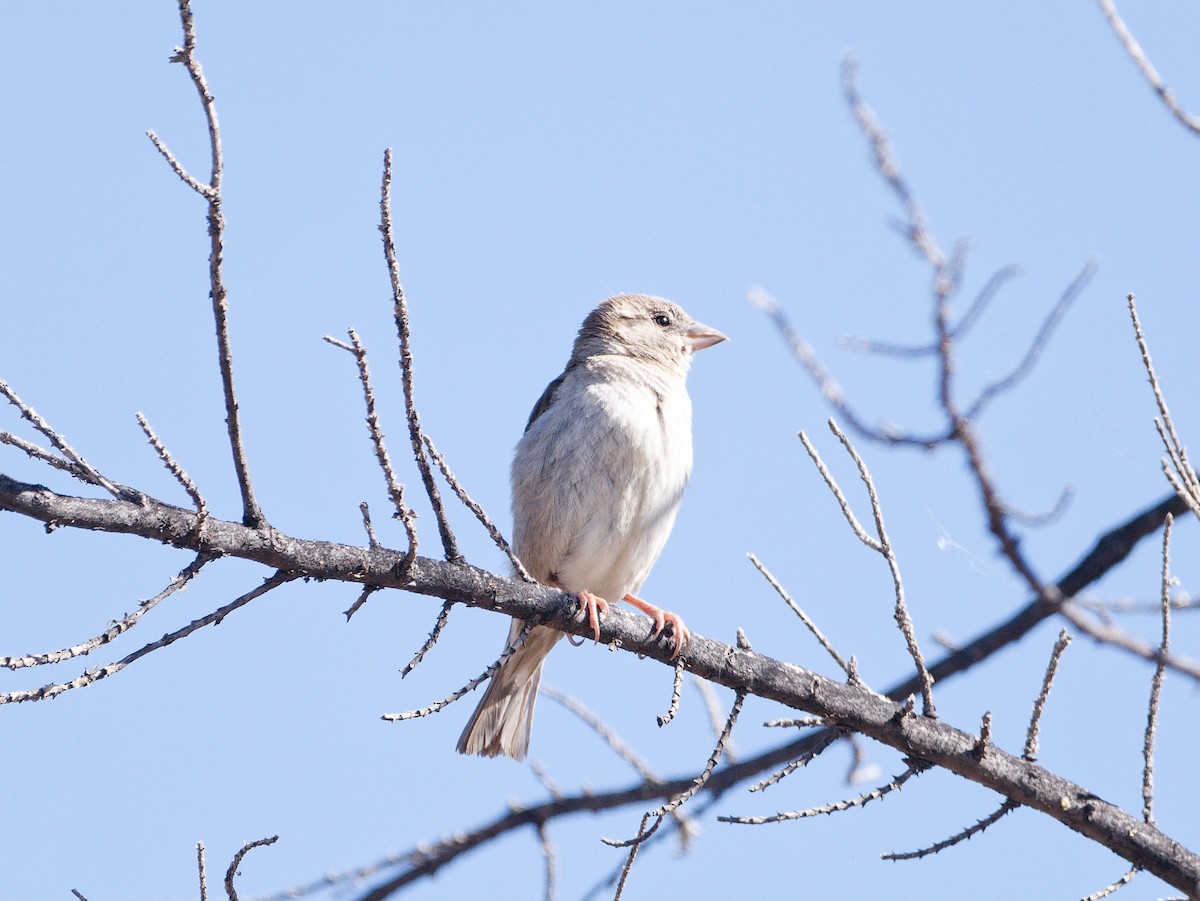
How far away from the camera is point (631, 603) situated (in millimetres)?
5848

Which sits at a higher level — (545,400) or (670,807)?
(545,400)

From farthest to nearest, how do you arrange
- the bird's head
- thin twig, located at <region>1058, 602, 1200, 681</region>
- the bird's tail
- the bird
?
the bird's head, the bird's tail, the bird, thin twig, located at <region>1058, 602, 1200, 681</region>

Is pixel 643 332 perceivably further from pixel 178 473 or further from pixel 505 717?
pixel 178 473

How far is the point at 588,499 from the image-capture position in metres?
5.63

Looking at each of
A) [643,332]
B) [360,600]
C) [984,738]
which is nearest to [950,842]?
[984,738]

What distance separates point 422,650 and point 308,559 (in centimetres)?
37

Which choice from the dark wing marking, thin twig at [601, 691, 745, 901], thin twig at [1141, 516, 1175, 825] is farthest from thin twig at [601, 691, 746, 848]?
the dark wing marking

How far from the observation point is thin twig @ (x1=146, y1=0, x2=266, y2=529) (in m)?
2.51

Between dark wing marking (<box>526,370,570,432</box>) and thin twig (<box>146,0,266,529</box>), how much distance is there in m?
3.36

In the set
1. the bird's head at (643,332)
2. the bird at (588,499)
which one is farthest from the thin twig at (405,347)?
the bird's head at (643,332)

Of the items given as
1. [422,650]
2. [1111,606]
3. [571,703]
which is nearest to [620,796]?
[571,703]

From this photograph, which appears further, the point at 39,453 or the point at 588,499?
the point at 588,499

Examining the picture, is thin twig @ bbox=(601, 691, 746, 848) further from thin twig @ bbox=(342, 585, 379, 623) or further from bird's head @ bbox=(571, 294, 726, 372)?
bird's head @ bbox=(571, 294, 726, 372)

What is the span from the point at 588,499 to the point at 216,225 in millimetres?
3144
